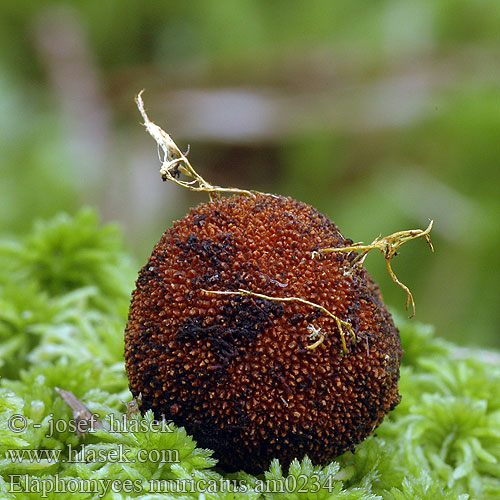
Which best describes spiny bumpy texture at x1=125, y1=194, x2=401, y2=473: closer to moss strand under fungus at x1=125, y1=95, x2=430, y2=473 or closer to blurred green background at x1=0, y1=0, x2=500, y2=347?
moss strand under fungus at x1=125, y1=95, x2=430, y2=473

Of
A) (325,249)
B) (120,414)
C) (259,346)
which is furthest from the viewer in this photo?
(120,414)

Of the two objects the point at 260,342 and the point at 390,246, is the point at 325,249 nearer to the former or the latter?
the point at 390,246

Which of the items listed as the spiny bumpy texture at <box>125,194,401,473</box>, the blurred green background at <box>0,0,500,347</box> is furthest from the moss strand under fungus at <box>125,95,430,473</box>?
the blurred green background at <box>0,0,500,347</box>

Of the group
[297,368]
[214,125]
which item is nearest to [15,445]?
[297,368]

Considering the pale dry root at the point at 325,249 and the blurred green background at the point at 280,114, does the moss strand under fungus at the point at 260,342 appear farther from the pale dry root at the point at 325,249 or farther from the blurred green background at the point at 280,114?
the blurred green background at the point at 280,114

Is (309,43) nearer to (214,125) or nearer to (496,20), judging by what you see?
(214,125)

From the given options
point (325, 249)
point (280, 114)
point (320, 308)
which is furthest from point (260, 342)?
point (280, 114)
